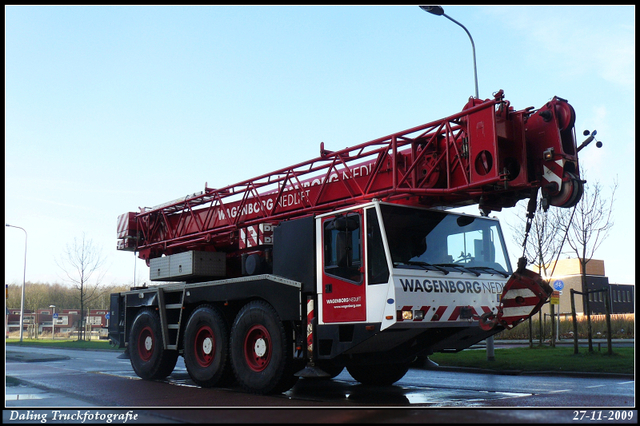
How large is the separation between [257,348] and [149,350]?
154 inches

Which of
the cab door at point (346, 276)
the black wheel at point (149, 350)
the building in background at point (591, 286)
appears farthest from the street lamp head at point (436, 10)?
the building in background at point (591, 286)

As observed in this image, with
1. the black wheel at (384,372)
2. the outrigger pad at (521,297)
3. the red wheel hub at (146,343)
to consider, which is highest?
the outrigger pad at (521,297)

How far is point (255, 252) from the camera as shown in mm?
11031

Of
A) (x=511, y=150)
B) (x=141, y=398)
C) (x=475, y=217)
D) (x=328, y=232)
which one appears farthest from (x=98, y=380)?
(x=511, y=150)

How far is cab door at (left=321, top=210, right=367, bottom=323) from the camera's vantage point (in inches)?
344

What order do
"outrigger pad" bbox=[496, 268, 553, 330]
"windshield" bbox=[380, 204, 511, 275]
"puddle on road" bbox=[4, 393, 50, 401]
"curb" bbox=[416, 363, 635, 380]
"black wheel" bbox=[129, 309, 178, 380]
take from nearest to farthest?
"outrigger pad" bbox=[496, 268, 553, 330], "windshield" bbox=[380, 204, 511, 275], "puddle on road" bbox=[4, 393, 50, 401], "curb" bbox=[416, 363, 635, 380], "black wheel" bbox=[129, 309, 178, 380]

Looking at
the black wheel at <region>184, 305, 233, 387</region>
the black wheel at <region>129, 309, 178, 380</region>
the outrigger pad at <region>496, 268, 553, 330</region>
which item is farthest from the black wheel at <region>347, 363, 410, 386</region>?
the black wheel at <region>129, 309, 178, 380</region>

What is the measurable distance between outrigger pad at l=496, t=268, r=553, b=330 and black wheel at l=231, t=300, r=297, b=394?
3189 millimetres

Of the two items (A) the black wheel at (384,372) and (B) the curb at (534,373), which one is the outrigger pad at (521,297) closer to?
(B) the curb at (534,373)

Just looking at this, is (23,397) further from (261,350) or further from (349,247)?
(349,247)

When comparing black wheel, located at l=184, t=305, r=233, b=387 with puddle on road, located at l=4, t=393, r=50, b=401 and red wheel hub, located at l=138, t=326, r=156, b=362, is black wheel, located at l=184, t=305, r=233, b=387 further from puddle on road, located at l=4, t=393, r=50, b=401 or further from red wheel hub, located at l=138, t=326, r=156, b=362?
puddle on road, located at l=4, t=393, r=50, b=401

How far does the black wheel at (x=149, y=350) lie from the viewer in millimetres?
12469

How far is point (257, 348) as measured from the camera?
994 cm

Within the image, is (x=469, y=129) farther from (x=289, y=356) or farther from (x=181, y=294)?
(x=181, y=294)
